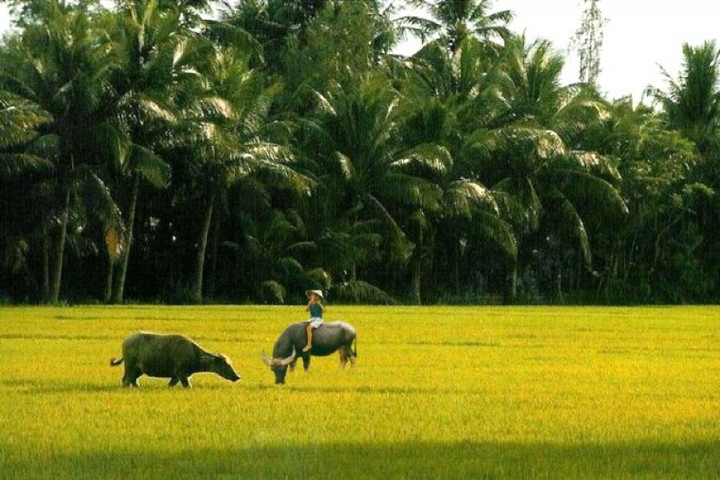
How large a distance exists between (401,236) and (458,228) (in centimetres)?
304

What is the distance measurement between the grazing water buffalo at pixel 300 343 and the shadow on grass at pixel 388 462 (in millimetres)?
3446

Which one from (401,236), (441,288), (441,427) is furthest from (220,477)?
(441,288)

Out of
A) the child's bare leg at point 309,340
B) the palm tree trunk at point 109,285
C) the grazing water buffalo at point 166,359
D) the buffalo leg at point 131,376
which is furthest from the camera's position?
the palm tree trunk at point 109,285

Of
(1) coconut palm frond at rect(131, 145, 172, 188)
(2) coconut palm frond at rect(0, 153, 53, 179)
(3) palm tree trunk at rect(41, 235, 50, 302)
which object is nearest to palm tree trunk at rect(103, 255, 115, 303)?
(3) palm tree trunk at rect(41, 235, 50, 302)

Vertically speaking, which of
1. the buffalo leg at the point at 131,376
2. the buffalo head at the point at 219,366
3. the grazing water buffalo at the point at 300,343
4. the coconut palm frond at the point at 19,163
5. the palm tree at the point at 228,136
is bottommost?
the buffalo leg at the point at 131,376

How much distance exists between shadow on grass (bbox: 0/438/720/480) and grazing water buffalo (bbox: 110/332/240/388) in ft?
9.41

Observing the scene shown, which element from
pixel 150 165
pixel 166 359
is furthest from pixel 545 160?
pixel 166 359

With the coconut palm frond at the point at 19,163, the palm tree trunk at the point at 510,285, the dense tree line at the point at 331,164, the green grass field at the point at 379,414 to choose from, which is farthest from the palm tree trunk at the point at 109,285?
the green grass field at the point at 379,414

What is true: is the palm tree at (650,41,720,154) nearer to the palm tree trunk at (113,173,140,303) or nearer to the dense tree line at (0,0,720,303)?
the dense tree line at (0,0,720,303)

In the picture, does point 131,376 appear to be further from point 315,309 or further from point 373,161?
point 373,161

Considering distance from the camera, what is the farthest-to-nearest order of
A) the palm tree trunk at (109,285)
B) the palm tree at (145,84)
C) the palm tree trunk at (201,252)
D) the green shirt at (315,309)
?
the palm tree trunk at (201,252) → the palm tree trunk at (109,285) → the palm tree at (145,84) → the green shirt at (315,309)

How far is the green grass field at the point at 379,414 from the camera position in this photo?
772 centimetres

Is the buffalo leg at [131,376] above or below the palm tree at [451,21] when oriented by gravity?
below

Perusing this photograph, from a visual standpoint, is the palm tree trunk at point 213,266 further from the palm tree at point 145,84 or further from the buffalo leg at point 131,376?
the buffalo leg at point 131,376
